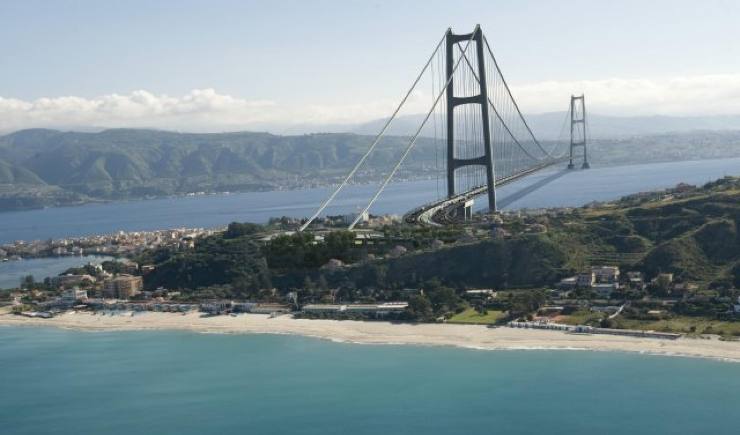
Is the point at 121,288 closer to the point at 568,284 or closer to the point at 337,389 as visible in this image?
the point at 337,389

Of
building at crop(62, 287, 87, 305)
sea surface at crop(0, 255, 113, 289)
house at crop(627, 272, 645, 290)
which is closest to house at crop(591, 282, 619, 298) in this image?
house at crop(627, 272, 645, 290)

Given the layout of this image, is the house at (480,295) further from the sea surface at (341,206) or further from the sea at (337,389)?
the sea surface at (341,206)

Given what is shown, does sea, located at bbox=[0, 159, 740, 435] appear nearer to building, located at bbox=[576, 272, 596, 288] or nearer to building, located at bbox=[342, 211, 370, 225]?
building, located at bbox=[576, 272, 596, 288]

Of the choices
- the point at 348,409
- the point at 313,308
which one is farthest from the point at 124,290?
the point at 348,409

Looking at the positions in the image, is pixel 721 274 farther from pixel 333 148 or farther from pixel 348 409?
pixel 333 148

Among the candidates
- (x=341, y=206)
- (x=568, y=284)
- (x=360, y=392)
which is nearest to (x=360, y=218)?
(x=568, y=284)

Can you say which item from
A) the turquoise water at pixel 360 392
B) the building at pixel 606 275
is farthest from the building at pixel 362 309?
the building at pixel 606 275
